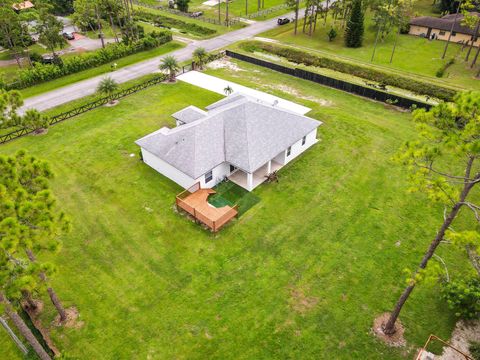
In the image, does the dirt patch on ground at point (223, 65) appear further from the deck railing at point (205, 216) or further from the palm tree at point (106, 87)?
the deck railing at point (205, 216)

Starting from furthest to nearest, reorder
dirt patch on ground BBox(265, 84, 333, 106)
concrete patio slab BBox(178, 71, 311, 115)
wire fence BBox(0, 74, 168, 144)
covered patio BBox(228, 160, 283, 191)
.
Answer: dirt patch on ground BBox(265, 84, 333, 106), concrete patio slab BBox(178, 71, 311, 115), wire fence BBox(0, 74, 168, 144), covered patio BBox(228, 160, 283, 191)

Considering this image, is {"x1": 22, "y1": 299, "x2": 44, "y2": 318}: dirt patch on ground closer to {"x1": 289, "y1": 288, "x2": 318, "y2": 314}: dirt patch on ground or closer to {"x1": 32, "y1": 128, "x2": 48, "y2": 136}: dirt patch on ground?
{"x1": 289, "y1": 288, "x2": 318, "y2": 314}: dirt patch on ground

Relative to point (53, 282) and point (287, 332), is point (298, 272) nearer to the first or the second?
point (287, 332)

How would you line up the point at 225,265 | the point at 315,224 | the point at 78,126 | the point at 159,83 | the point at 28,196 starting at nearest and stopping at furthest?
the point at 28,196
the point at 225,265
the point at 315,224
the point at 78,126
the point at 159,83

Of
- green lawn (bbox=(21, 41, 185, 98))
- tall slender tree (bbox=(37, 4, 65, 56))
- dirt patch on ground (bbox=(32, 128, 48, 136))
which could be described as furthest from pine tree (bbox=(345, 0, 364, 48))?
dirt patch on ground (bbox=(32, 128, 48, 136))

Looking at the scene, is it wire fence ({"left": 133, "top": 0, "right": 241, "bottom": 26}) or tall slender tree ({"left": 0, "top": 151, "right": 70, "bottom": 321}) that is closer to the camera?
tall slender tree ({"left": 0, "top": 151, "right": 70, "bottom": 321})

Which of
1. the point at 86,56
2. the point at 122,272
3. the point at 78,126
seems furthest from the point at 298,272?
the point at 86,56

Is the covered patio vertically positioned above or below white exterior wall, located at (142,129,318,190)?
below

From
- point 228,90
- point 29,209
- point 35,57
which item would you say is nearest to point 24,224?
point 29,209
